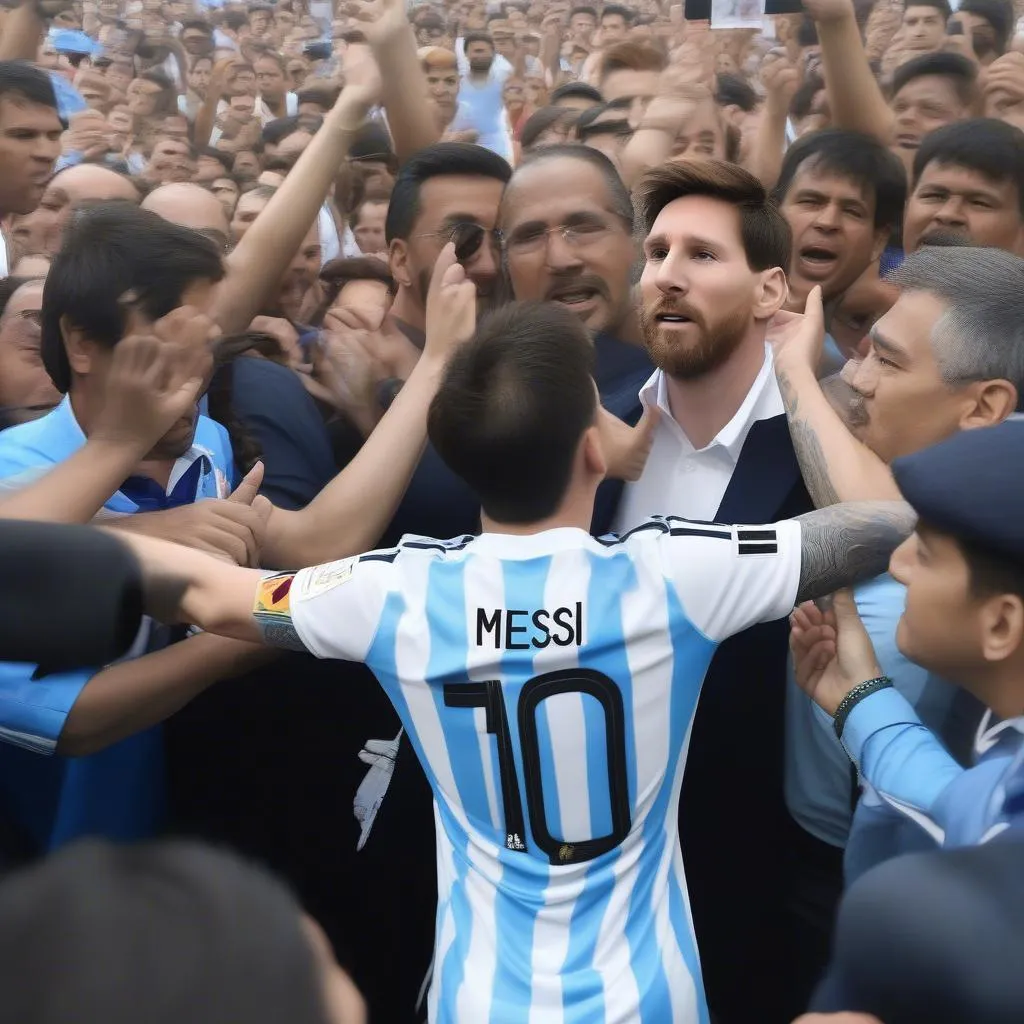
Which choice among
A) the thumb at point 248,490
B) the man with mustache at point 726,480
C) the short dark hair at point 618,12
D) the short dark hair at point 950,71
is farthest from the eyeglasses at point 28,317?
the short dark hair at point 618,12

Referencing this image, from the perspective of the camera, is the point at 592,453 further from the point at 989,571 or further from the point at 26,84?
the point at 26,84

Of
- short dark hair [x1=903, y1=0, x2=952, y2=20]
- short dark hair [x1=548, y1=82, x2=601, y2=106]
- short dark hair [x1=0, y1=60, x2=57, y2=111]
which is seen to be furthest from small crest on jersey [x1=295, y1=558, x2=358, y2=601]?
short dark hair [x1=903, y1=0, x2=952, y2=20]

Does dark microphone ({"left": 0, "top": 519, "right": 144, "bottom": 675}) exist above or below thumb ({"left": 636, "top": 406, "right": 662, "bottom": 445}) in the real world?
above

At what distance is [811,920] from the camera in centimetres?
204

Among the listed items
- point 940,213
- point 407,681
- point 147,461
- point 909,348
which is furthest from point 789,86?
point 407,681

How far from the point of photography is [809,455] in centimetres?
204

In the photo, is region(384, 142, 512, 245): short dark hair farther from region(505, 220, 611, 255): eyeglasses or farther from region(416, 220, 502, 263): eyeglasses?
region(505, 220, 611, 255): eyeglasses

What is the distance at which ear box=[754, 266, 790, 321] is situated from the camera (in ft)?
7.55

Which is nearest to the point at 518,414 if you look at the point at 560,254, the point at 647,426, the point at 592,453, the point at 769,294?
the point at 592,453

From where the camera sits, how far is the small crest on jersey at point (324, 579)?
1685mm

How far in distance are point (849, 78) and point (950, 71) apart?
2.02 ft

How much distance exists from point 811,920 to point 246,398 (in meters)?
1.49

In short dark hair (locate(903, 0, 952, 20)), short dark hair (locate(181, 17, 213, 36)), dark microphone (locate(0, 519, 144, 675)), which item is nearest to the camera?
dark microphone (locate(0, 519, 144, 675))

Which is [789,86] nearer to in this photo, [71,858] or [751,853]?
[751,853]
